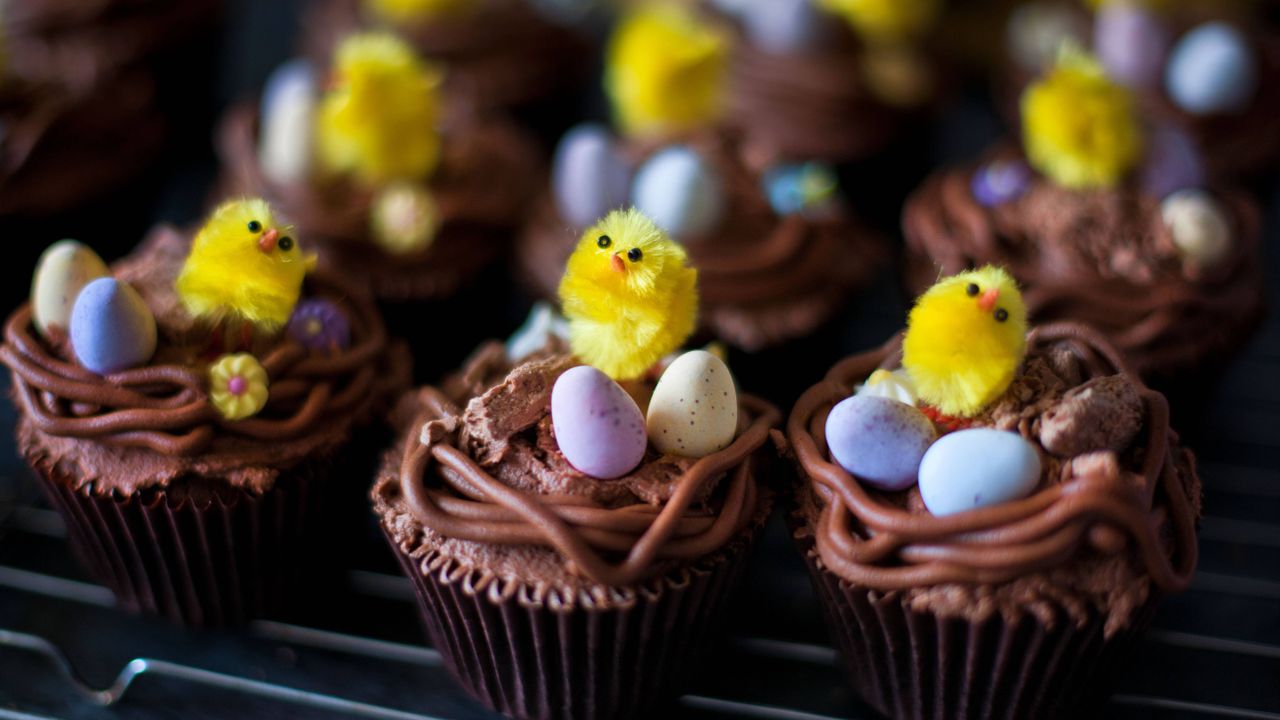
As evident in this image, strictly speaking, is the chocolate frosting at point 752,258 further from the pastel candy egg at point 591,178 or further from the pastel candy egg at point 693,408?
the pastel candy egg at point 693,408

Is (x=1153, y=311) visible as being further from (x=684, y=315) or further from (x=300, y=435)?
(x=300, y=435)

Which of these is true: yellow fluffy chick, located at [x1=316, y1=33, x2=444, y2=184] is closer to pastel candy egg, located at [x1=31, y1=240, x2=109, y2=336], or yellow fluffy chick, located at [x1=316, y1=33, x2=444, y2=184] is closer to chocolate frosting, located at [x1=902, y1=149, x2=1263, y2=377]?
pastel candy egg, located at [x1=31, y1=240, x2=109, y2=336]

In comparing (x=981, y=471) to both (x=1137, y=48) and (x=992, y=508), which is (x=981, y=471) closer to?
(x=992, y=508)

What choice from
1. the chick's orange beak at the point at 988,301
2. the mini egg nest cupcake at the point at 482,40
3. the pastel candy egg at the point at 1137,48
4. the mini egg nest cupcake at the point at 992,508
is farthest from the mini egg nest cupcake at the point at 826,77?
the chick's orange beak at the point at 988,301

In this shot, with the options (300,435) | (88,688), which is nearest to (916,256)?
(300,435)

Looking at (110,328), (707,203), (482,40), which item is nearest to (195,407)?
(110,328)
